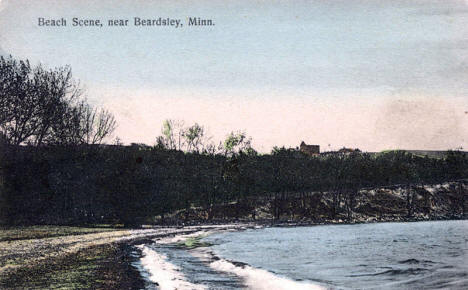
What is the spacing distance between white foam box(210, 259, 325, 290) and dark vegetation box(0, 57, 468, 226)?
3284cm

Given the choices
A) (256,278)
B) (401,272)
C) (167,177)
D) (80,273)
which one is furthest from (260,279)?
(167,177)

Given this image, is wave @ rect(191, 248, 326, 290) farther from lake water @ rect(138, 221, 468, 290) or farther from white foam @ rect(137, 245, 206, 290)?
white foam @ rect(137, 245, 206, 290)

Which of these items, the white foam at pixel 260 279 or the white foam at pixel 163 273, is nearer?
the white foam at pixel 163 273

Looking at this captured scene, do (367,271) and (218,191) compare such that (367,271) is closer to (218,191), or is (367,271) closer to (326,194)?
(218,191)

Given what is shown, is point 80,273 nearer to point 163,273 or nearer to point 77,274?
point 77,274

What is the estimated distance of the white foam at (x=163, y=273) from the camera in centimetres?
2272

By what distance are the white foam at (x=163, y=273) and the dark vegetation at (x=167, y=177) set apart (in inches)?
1111

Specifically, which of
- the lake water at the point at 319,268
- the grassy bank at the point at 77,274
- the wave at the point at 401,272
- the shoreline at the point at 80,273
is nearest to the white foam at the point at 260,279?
the lake water at the point at 319,268

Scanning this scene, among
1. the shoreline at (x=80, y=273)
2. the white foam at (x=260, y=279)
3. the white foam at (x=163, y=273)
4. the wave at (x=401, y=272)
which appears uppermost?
the shoreline at (x=80, y=273)

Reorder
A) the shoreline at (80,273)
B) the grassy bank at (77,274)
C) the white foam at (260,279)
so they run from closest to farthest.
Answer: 1. the grassy bank at (77,274)
2. the shoreline at (80,273)
3. the white foam at (260,279)

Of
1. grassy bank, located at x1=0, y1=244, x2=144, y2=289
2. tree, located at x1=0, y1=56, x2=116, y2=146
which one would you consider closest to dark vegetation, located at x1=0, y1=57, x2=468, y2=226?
tree, located at x1=0, y1=56, x2=116, y2=146

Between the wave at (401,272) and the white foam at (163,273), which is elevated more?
the white foam at (163,273)

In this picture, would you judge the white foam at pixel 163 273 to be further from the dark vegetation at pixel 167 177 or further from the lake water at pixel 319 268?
the dark vegetation at pixel 167 177

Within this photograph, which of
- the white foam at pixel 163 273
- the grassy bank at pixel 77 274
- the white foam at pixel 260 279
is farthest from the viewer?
the white foam at pixel 260 279
